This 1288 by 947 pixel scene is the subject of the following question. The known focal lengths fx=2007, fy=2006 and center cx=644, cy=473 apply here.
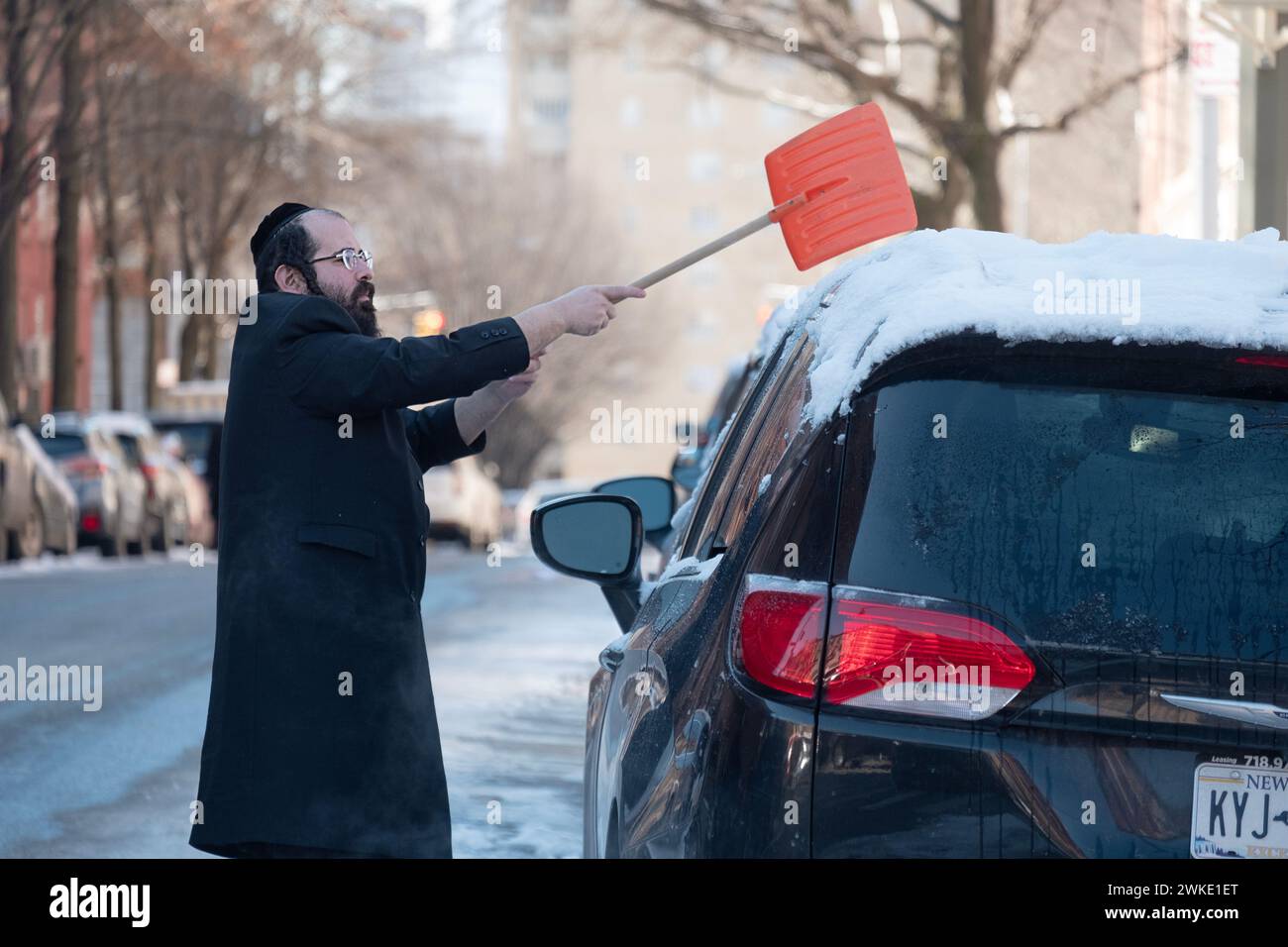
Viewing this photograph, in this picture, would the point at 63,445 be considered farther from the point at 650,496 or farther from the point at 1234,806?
the point at 1234,806

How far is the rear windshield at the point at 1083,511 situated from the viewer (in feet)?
8.77

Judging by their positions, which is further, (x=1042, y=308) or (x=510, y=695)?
(x=510, y=695)

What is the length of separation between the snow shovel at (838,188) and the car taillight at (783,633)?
1696 millimetres

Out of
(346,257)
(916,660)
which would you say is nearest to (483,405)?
(346,257)

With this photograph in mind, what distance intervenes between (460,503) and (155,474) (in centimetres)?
941

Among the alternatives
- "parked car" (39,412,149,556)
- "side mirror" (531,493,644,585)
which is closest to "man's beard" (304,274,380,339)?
"side mirror" (531,493,644,585)

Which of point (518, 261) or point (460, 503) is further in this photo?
point (518, 261)

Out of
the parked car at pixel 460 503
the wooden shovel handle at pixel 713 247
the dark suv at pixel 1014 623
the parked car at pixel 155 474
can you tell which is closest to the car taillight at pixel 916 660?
the dark suv at pixel 1014 623

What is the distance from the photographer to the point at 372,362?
360cm

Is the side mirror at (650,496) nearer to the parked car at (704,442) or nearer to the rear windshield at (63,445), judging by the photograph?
the parked car at (704,442)

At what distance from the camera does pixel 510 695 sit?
10328 mm

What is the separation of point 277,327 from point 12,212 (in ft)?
74.4

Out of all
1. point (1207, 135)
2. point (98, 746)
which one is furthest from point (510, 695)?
point (1207, 135)
